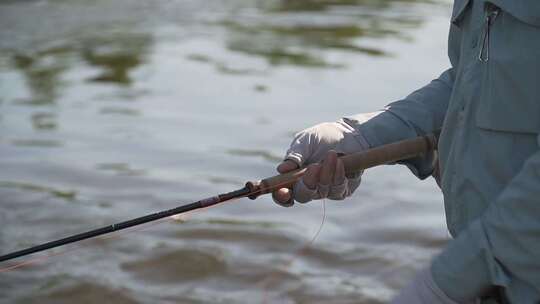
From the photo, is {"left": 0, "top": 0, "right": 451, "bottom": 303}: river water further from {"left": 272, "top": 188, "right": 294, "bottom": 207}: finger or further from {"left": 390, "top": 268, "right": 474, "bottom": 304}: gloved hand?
{"left": 390, "top": 268, "right": 474, "bottom": 304}: gloved hand

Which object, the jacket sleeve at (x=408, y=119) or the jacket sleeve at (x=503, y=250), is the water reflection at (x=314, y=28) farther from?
the jacket sleeve at (x=503, y=250)

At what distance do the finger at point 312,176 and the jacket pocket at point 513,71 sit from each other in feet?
1.66

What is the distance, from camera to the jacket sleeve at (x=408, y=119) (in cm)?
250

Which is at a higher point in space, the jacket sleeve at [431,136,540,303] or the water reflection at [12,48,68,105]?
the jacket sleeve at [431,136,540,303]

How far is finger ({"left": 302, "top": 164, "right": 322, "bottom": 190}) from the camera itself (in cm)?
242

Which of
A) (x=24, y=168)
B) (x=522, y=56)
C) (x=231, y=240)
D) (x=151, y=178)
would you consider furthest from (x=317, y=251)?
(x=522, y=56)

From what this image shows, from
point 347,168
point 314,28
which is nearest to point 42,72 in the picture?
point 314,28

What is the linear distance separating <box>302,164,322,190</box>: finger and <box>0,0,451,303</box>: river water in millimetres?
1855

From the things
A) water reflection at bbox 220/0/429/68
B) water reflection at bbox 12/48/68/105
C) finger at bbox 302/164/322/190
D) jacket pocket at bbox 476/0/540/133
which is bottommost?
water reflection at bbox 12/48/68/105

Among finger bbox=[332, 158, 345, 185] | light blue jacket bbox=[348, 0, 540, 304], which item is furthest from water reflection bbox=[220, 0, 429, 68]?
light blue jacket bbox=[348, 0, 540, 304]

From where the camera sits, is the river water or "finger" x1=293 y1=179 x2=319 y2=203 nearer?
"finger" x1=293 y1=179 x2=319 y2=203

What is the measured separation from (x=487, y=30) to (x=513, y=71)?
11cm

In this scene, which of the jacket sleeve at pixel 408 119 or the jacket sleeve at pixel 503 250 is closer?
the jacket sleeve at pixel 503 250

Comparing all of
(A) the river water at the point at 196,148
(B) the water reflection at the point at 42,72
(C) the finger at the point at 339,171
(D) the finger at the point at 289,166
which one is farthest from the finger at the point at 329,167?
(B) the water reflection at the point at 42,72
